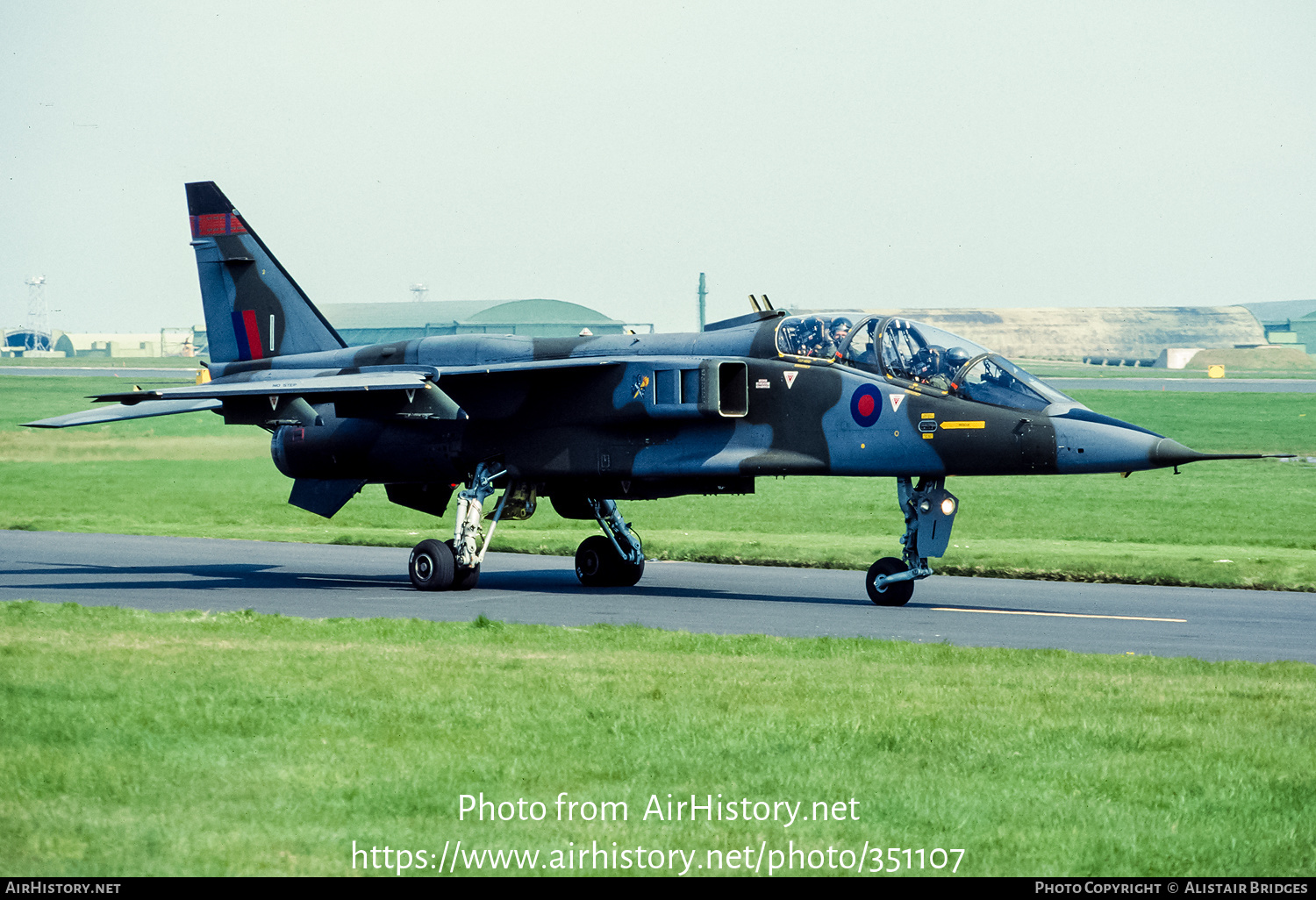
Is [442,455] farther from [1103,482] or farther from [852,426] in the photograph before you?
[1103,482]

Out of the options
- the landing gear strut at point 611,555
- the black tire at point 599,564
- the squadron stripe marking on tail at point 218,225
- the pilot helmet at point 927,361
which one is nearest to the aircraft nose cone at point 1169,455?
the pilot helmet at point 927,361

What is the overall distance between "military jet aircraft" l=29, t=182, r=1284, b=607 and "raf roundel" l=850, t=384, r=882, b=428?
3cm

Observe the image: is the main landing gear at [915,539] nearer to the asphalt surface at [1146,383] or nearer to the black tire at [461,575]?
the black tire at [461,575]

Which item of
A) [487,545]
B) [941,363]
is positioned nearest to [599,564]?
[487,545]

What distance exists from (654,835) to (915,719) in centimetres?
347

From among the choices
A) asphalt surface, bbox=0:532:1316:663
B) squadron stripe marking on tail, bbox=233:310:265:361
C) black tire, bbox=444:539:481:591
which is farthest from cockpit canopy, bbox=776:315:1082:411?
squadron stripe marking on tail, bbox=233:310:265:361

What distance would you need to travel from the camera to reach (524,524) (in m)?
33.8

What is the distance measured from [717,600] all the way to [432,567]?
166 inches

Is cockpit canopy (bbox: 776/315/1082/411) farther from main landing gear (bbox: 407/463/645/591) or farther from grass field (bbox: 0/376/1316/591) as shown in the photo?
grass field (bbox: 0/376/1316/591)

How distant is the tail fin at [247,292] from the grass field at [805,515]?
5.23m

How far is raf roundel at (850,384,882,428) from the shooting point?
18.5 m

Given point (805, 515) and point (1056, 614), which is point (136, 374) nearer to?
point (805, 515)

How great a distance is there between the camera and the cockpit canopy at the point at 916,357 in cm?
1797
